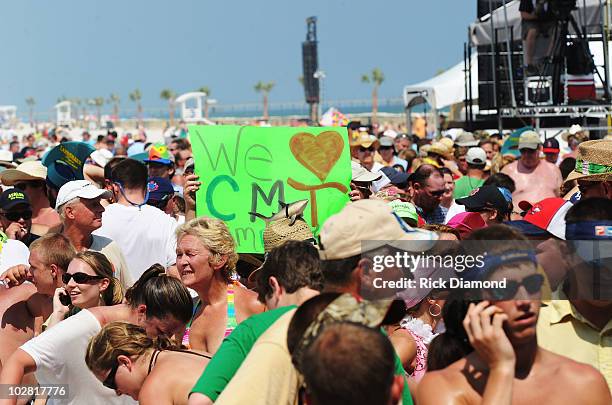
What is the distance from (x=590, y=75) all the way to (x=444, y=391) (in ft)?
39.2

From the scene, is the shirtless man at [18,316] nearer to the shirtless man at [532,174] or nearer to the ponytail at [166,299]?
the ponytail at [166,299]

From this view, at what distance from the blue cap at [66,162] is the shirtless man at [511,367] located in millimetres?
5200

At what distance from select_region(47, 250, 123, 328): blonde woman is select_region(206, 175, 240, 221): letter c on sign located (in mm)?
835

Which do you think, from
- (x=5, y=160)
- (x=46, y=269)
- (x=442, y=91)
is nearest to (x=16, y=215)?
(x=46, y=269)

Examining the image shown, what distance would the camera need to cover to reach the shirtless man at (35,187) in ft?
22.3

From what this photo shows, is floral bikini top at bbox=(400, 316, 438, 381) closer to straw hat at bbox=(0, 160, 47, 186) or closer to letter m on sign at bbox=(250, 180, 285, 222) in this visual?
letter m on sign at bbox=(250, 180, 285, 222)

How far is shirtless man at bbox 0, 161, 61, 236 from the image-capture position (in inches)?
268

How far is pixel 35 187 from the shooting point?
694cm

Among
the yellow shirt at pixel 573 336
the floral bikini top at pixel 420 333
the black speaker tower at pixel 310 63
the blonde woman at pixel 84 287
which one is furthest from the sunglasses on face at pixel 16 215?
the black speaker tower at pixel 310 63

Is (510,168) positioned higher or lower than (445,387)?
higher

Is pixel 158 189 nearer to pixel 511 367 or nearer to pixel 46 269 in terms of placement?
pixel 46 269

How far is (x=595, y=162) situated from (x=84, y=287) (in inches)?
103

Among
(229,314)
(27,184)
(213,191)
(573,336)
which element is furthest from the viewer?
(27,184)

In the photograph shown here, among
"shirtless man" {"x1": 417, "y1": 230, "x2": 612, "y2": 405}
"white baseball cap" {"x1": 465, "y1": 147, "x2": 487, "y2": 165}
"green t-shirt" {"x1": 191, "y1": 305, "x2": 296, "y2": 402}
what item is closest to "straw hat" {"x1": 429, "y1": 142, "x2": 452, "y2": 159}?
"white baseball cap" {"x1": 465, "y1": 147, "x2": 487, "y2": 165}
